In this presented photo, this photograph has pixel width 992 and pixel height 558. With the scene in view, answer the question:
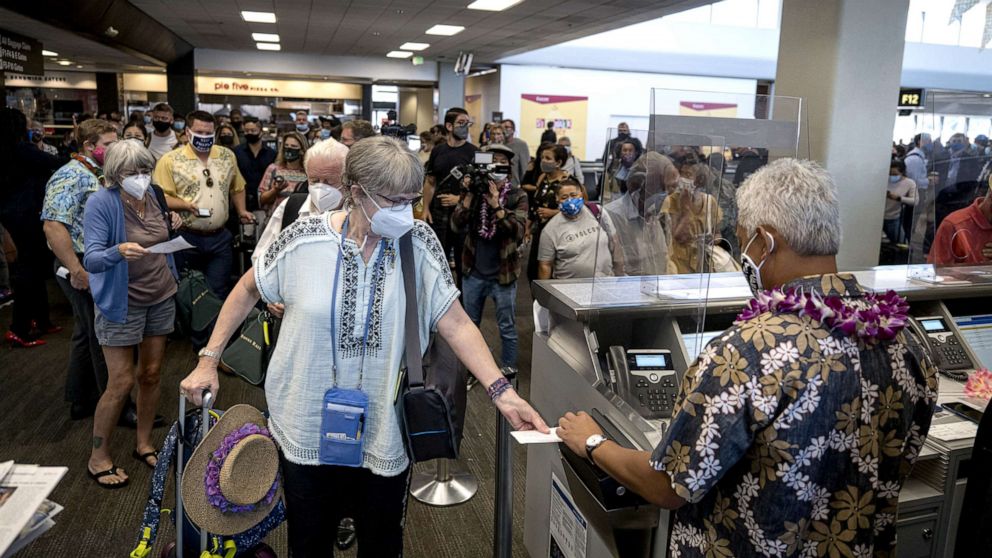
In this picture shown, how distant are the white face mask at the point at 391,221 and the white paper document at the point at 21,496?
0.87m

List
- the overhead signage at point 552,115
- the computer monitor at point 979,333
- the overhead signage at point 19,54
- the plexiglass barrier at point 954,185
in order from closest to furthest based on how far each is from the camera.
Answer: the computer monitor at point 979,333 → the plexiglass barrier at point 954,185 → the overhead signage at point 19,54 → the overhead signage at point 552,115

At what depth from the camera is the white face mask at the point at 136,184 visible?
295cm

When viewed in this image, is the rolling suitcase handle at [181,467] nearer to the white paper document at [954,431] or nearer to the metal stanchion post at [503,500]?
the metal stanchion post at [503,500]

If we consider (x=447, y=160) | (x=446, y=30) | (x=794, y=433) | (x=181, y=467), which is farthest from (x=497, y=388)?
(x=446, y=30)

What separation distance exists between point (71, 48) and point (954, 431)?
15.2m

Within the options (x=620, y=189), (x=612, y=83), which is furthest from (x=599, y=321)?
(x=612, y=83)

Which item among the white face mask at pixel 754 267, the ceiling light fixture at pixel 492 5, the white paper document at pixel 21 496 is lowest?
the white paper document at pixel 21 496

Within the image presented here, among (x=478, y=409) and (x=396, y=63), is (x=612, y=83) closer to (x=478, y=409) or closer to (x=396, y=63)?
(x=396, y=63)

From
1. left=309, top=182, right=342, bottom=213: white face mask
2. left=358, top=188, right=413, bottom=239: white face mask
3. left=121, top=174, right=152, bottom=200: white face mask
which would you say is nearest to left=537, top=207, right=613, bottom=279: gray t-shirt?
left=309, top=182, right=342, bottom=213: white face mask

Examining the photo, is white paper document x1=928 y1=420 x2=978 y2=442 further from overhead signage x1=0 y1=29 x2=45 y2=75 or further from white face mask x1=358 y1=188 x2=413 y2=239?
overhead signage x1=0 y1=29 x2=45 y2=75

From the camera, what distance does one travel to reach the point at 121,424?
12.6 feet

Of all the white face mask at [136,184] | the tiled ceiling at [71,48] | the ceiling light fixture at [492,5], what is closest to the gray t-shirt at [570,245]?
the white face mask at [136,184]

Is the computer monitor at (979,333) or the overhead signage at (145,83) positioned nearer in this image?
the computer monitor at (979,333)

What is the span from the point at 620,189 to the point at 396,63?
1645 centimetres
